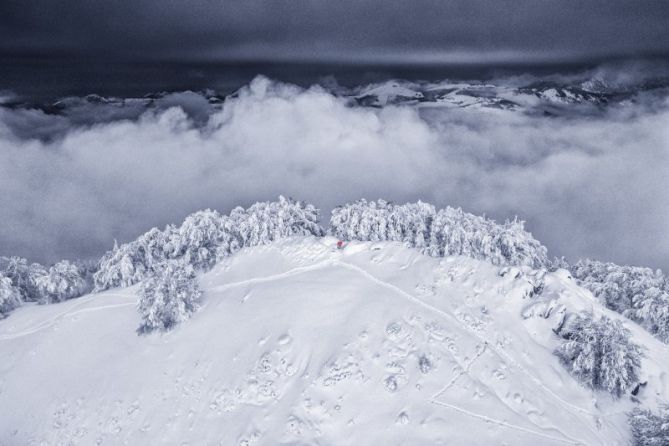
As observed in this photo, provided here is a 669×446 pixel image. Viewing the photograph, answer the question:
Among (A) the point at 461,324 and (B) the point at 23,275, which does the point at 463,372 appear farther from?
(B) the point at 23,275

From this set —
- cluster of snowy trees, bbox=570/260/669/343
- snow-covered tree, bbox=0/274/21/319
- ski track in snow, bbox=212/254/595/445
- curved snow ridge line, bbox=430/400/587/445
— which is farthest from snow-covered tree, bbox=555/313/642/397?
snow-covered tree, bbox=0/274/21/319

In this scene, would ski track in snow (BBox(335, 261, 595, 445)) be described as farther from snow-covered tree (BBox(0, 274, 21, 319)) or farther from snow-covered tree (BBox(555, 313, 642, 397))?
snow-covered tree (BBox(0, 274, 21, 319))

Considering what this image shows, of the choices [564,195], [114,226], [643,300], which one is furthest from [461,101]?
[643,300]

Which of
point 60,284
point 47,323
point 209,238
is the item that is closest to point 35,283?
point 60,284

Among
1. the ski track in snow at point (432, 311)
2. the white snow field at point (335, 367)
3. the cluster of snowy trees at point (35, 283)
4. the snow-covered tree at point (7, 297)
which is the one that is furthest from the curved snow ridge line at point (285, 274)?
the snow-covered tree at point (7, 297)

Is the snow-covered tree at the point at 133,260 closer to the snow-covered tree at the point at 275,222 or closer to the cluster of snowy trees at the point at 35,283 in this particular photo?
the cluster of snowy trees at the point at 35,283

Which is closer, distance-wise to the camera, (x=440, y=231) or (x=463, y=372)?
(x=463, y=372)
